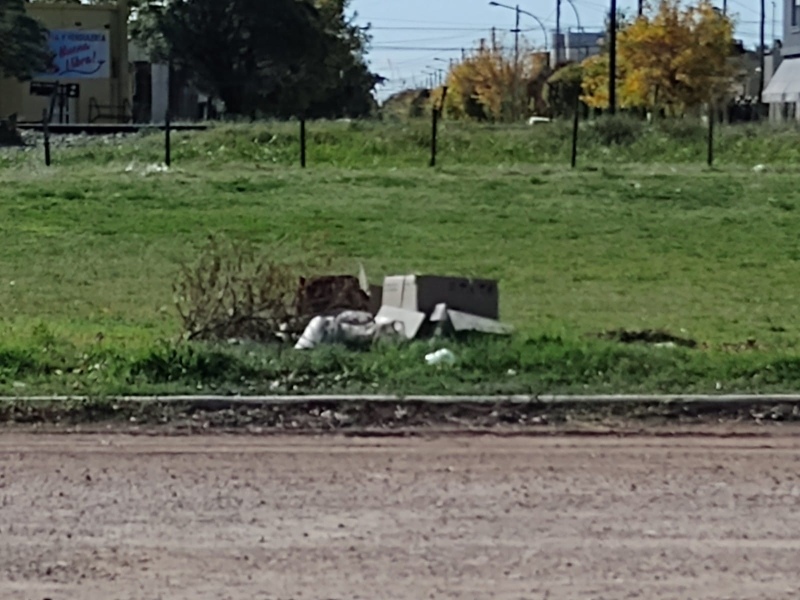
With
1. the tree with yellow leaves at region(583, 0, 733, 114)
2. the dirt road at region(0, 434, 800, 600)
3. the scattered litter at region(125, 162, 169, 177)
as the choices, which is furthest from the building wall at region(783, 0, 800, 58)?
the dirt road at region(0, 434, 800, 600)

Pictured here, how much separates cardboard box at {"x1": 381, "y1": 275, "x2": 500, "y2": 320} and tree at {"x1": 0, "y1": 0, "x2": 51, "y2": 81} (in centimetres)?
4951

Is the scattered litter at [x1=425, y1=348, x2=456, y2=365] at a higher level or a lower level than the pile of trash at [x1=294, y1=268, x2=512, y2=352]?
lower

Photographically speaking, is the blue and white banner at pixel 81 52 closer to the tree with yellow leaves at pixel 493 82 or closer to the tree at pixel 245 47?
the tree at pixel 245 47

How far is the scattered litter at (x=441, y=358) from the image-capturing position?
1143 centimetres

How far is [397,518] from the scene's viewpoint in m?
7.48

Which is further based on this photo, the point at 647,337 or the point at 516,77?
the point at 516,77

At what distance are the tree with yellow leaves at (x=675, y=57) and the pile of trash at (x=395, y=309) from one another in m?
50.2

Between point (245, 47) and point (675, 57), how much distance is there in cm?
1849

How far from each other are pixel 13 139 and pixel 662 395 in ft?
115

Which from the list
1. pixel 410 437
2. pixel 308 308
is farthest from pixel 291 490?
pixel 308 308

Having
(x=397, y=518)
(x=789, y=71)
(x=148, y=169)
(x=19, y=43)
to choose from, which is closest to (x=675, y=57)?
(x=789, y=71)

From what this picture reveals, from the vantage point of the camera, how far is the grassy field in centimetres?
1131

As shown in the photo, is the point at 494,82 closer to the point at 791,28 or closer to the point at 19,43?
the point at 791,28

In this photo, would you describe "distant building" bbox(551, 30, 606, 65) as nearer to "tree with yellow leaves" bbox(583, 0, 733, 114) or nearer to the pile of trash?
"tree with yellow leaves" bbox(583, 0, 733, 114)
